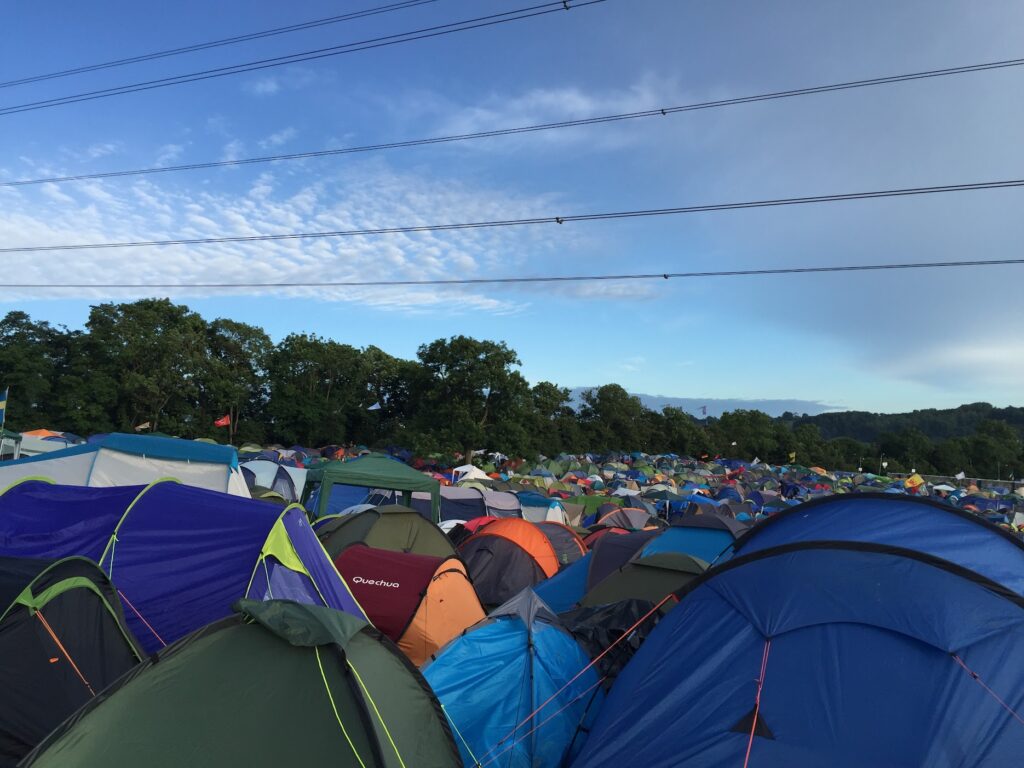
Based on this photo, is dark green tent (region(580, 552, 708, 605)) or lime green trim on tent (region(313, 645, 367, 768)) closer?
lime green trim on tent (region(313, 645, 367, 768))

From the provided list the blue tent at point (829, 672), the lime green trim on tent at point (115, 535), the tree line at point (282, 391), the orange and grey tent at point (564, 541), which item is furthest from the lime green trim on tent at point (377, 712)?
the tree line at point (282, 391)

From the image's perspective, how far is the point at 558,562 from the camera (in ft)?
40.3

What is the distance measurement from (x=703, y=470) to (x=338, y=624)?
59.8m

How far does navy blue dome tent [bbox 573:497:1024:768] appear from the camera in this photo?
10.6 feet

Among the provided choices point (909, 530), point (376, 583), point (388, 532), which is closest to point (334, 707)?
point (909, 530)

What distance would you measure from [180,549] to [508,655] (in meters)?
3.21

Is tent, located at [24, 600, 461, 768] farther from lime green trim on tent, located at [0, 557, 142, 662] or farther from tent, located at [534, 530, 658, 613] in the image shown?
tent, located at [534, 530, 658, 613]

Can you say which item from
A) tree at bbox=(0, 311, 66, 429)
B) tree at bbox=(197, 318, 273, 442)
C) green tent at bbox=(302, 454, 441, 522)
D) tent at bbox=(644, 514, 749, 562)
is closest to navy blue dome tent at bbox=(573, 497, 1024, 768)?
tent at bbox=(644, 514, 749, 562)

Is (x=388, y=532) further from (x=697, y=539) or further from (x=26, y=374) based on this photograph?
(x=26, y=374)

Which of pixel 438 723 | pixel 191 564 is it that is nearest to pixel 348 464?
pixel 191 564

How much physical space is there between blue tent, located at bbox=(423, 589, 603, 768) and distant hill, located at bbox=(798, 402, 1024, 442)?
541ft

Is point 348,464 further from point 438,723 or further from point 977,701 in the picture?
point 977,701

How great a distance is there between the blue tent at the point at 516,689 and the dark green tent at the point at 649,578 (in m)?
2.15

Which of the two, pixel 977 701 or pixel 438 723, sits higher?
pixel 977 701
